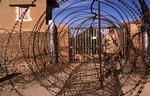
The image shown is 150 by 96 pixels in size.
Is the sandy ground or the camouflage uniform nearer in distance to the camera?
the sandy ground

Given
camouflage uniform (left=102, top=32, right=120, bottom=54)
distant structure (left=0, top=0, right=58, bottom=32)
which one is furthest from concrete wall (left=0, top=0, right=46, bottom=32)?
camouflage uniform (left=102, top=32, right=120, bottom=54)

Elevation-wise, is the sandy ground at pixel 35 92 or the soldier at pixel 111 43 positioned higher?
the soldier at pixel 111 43

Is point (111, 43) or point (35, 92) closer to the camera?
point (35, 92)

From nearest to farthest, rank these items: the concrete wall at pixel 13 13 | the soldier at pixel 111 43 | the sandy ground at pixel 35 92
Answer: the sandy ground at pixel 35 92 → the soldier at pixel 111 43 → the concrete wall at pixel 13 13

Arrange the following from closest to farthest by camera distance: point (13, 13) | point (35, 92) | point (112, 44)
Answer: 1. point (35, 92)
2. point (112, 44)
3. point (13, 13)

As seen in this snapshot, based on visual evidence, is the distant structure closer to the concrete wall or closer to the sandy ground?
the concrete wall

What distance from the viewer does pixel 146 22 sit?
5.87 meters

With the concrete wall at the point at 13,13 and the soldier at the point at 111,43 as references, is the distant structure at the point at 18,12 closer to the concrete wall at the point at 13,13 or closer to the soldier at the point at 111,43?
the concrete wall at the point at 13,13

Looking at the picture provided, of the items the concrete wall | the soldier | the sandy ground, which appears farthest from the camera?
the concrete wall

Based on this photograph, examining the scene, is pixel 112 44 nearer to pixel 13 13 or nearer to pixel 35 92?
pixel 35 92

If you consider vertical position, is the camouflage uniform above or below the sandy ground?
above

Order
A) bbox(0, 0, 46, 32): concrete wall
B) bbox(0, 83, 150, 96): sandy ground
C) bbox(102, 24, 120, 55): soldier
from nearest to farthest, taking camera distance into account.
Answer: bbox(0, 83, 150, 96): sandy ground
bbox(102, 24, 120, 55): soldier
bbox(0, 0, 46, 32): concrete wall

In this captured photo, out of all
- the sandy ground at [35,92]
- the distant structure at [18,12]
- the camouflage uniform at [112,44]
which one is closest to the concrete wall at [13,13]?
the distant structure at [18,12]

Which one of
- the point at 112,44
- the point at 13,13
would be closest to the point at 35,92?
the point at 112,44
